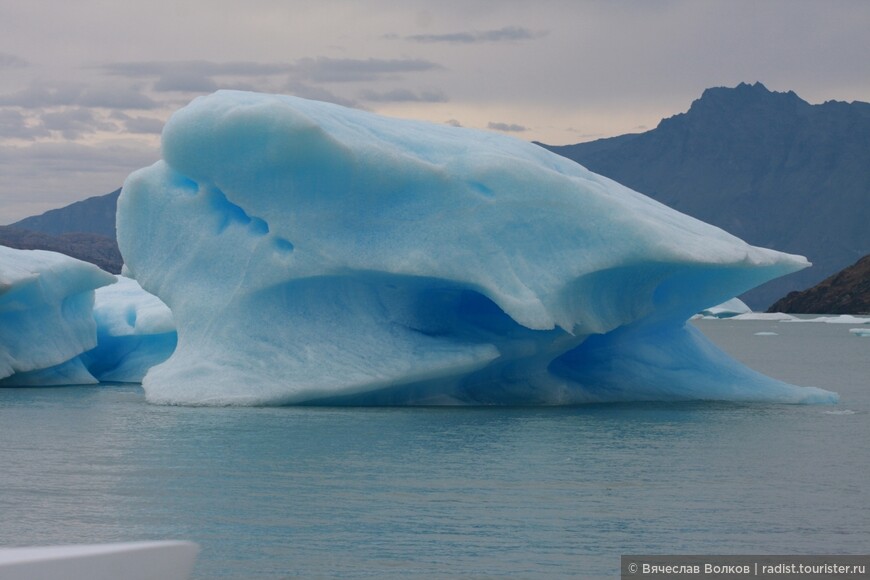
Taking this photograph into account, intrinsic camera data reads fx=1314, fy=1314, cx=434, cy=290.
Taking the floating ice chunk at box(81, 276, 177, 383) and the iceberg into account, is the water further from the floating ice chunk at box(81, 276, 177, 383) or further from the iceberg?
the floating ice chunk at box(81, 276, 177, 383)

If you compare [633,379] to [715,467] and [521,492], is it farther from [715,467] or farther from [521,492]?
[521,492]

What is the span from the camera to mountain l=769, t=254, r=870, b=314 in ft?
298

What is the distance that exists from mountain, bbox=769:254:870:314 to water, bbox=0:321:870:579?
8080cm

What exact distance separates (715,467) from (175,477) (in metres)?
4.01

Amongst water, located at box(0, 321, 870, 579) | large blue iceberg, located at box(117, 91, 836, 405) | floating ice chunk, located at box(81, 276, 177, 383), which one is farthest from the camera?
floating ice chunk, located at box(81, 276, 177, 383)

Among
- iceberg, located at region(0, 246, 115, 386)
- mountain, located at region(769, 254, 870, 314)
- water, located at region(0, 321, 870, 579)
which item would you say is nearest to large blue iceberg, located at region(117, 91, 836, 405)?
water, located at region(0, 321, 870, 579)

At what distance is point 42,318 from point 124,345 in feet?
8.78

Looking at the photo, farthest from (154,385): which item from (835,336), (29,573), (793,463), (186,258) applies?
(835,336)

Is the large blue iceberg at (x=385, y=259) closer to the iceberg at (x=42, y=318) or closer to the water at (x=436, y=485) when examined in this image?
the water at (x=436, y=485)

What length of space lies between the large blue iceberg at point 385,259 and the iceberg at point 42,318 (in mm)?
2778

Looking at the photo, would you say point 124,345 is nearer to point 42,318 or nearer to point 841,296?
point 42,318

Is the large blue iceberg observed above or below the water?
above

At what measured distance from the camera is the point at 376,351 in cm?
1328

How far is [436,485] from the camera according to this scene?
892 centimetres
